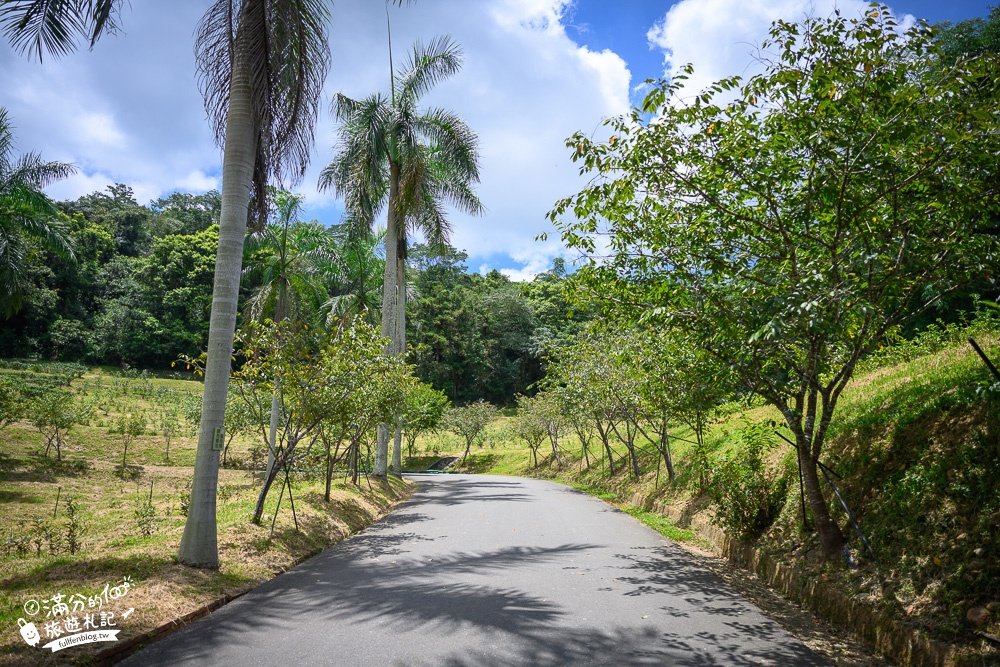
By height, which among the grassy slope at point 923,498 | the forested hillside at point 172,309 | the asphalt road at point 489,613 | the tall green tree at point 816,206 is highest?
the forested hillside at point 172,309

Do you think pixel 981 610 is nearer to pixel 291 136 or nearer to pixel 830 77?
pixel 830 77

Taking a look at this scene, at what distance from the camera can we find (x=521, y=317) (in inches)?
2493

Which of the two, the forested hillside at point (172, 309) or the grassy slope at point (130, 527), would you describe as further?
the forested hillside at point (172, 309)

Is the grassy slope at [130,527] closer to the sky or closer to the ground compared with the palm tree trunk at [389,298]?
closer to the ground

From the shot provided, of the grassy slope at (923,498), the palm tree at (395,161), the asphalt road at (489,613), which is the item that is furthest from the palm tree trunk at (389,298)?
the grassy slope at (923,498)

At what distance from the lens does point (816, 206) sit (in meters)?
6.12

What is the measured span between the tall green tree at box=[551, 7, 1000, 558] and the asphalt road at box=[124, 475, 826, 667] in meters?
2.17

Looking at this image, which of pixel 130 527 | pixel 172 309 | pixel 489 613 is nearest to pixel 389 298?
pixel 130 527

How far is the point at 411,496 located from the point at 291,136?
12.9 metres

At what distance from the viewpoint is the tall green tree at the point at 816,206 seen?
511 cm

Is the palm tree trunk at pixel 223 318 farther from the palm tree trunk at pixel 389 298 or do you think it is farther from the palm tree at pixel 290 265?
the palm tree trunk at pixel 389 298

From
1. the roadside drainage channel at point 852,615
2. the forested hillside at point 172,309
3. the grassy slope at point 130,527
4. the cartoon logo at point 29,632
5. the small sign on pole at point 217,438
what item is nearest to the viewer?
the roadside drainage channel at point 852,615

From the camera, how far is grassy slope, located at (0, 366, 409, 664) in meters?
5.59

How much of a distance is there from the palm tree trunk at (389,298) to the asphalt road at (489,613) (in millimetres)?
9347
